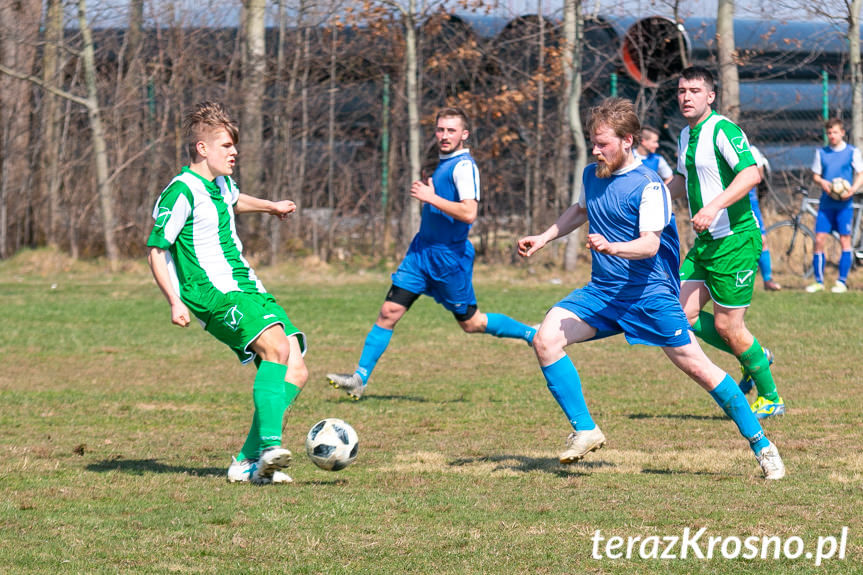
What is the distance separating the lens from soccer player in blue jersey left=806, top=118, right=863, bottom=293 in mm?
13586

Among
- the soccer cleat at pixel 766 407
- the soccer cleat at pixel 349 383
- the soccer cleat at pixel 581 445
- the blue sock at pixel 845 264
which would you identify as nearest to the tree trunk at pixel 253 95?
the blue sock at pixel 845 264

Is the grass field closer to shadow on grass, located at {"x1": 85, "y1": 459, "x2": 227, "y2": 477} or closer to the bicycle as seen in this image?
shadow on grass, located at {"x1": 85, "y1": 459, "x2": 227, "y2": 477}

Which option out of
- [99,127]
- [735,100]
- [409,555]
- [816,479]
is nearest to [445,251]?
[816,479]

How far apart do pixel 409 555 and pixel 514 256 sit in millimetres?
13465

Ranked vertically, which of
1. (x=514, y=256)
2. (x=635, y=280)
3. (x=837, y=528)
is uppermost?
(x=635, y=280)

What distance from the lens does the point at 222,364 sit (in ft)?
32.7

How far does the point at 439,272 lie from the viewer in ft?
26.9

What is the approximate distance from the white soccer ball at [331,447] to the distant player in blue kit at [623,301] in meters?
1.00

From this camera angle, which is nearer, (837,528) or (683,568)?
(683,568)

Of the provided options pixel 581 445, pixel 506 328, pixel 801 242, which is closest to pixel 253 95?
pixel 801 242

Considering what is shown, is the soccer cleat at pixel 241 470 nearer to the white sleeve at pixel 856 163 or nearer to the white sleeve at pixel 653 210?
the white sleeve at pixel 653 210

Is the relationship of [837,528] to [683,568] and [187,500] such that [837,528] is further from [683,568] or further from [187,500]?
[187,500]

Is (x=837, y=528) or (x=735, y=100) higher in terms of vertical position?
(x=735, y=100)

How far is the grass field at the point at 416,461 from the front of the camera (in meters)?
4.25
